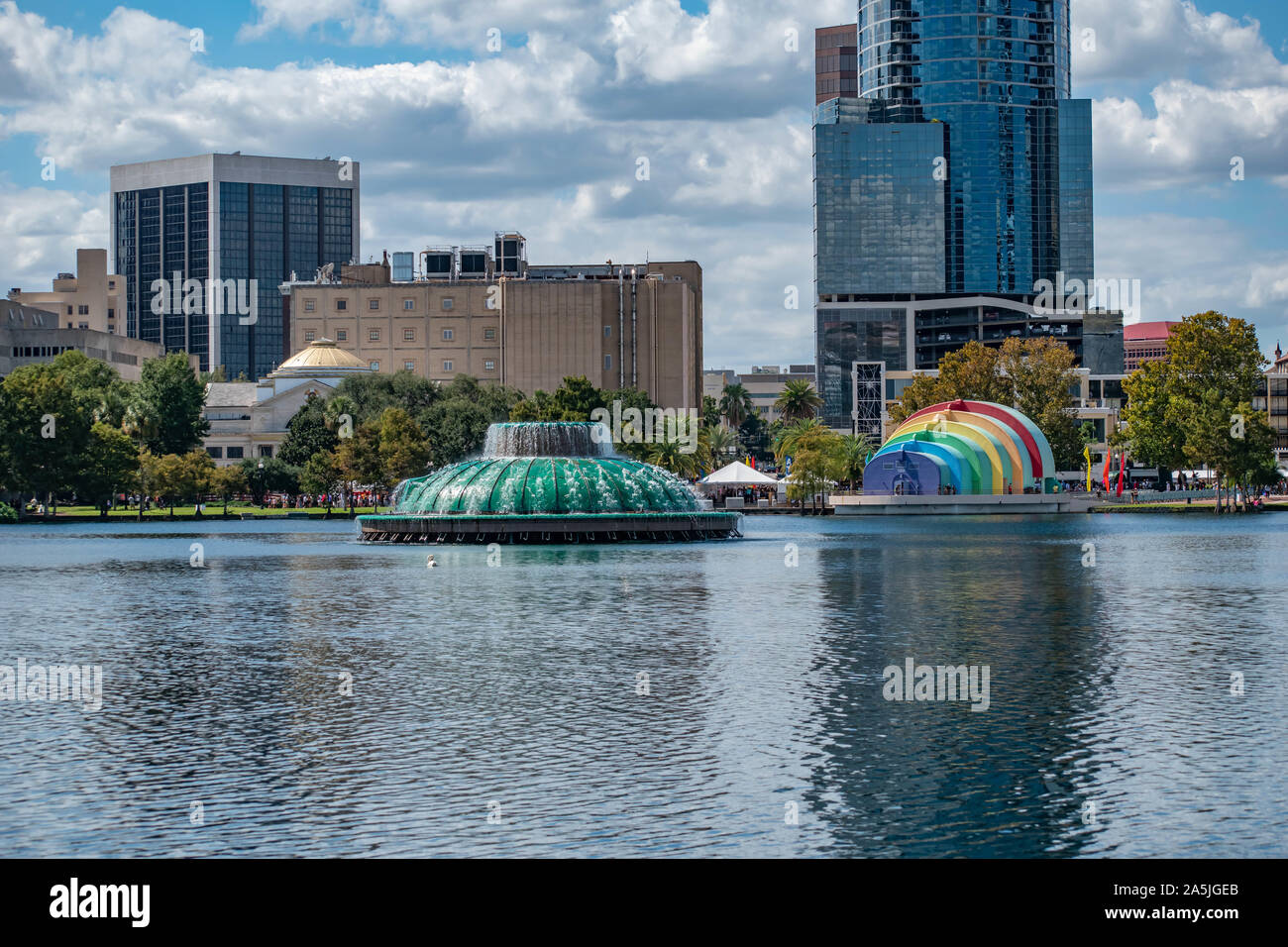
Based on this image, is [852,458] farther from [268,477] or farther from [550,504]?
[550,504]

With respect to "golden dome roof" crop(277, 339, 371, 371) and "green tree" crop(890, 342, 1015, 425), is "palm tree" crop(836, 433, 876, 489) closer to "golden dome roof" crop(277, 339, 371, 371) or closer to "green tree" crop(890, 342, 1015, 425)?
"green tree" crop(890, 342, 1015, 425)

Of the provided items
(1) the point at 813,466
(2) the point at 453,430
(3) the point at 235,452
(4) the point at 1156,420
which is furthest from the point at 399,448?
(3) the point at 235,452

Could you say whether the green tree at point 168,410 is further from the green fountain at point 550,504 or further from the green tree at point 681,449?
the green fountain at point 550,504

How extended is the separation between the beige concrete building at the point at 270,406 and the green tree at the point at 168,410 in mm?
24696

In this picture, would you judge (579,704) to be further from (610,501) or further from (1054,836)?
(610,501)

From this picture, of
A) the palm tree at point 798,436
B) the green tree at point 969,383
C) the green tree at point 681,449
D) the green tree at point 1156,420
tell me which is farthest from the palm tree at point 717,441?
the green tree at point 1156,420

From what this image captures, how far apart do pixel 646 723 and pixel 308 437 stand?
402 feet

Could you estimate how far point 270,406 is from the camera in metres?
187

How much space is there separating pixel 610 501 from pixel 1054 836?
58888mm

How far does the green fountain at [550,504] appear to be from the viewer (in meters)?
69.2

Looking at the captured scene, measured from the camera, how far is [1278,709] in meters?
21.3

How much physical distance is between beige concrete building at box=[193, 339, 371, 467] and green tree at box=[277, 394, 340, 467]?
37.1m

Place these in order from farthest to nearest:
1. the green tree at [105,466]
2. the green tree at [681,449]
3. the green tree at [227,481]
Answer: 1. the green tree at [681,449]
2. the green tree at [227,481]
3. the green tree at [105,466]
